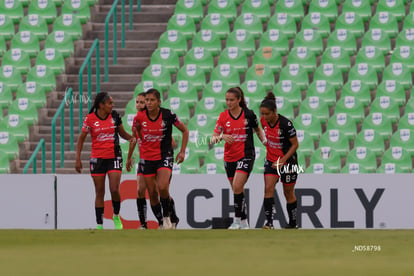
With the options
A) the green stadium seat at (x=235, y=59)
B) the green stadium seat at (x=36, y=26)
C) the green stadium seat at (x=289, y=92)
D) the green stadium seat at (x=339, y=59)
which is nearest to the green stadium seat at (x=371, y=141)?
the green stadium seat at (x=289, y=92)

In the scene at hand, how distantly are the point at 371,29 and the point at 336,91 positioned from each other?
4.91 feet

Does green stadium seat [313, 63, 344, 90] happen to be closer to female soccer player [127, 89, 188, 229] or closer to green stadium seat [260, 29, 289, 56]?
green stadium seat [260, 29, 289, 56]

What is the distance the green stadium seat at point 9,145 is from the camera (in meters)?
19.5

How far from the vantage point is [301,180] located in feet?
55.0

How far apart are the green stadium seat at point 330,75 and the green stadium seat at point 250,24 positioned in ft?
5.62

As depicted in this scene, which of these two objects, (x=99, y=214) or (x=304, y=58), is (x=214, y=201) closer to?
(x=99, y=214)

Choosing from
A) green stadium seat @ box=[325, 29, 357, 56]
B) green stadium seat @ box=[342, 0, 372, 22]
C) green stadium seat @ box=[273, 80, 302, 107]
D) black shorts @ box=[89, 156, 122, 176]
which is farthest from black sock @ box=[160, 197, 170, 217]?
green stadium seat @ box=[342, 0, 372, 22]

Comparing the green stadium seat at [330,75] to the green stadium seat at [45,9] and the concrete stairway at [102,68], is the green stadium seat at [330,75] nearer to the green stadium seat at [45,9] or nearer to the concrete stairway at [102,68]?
the concrete stairway at [102,68]

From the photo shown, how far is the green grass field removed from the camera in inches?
303

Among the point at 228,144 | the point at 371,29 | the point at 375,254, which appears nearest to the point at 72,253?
the point at 375,254

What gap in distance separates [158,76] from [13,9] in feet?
13.5

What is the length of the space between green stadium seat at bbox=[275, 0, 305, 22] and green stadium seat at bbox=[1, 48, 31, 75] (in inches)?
190

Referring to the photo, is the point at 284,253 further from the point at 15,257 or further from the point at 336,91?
the point at 336,91

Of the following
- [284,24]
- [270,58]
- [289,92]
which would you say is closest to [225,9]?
[284,24]
